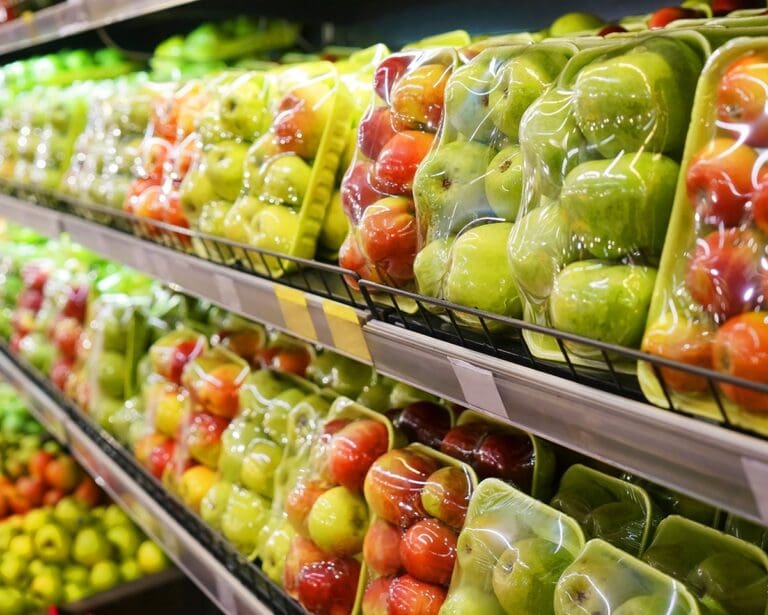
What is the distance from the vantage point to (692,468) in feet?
2.15

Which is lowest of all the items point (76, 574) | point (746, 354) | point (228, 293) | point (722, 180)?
point (76, 574)

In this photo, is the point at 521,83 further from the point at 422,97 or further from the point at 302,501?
the point at 302,501

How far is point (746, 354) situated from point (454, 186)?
47 cm

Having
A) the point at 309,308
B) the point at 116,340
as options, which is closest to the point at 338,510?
the point at 309,308

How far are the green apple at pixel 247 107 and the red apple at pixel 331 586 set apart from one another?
0.81 m

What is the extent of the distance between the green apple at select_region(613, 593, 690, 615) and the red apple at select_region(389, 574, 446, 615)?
326mm

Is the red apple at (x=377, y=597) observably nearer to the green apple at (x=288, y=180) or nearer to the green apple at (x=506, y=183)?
the green apple at (x=506, y=183)

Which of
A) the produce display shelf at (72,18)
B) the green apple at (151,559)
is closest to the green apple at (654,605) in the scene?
the produce display shelf at (72,18)

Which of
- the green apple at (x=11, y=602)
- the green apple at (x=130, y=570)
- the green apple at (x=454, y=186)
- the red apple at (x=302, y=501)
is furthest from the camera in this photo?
the green apple at (x=130, y=570)

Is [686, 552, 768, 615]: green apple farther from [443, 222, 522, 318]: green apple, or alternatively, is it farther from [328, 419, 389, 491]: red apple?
[328, 419, 389, 491]: red apple

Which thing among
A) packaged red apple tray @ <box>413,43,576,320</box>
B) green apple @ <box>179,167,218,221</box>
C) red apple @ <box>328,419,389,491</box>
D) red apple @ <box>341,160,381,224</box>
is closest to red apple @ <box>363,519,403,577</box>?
red apple @ <box>328,419,389,491</box>

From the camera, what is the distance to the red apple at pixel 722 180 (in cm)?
67

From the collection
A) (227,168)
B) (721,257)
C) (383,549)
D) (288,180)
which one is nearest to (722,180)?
(721,257)

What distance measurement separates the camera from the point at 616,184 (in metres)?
0.76
